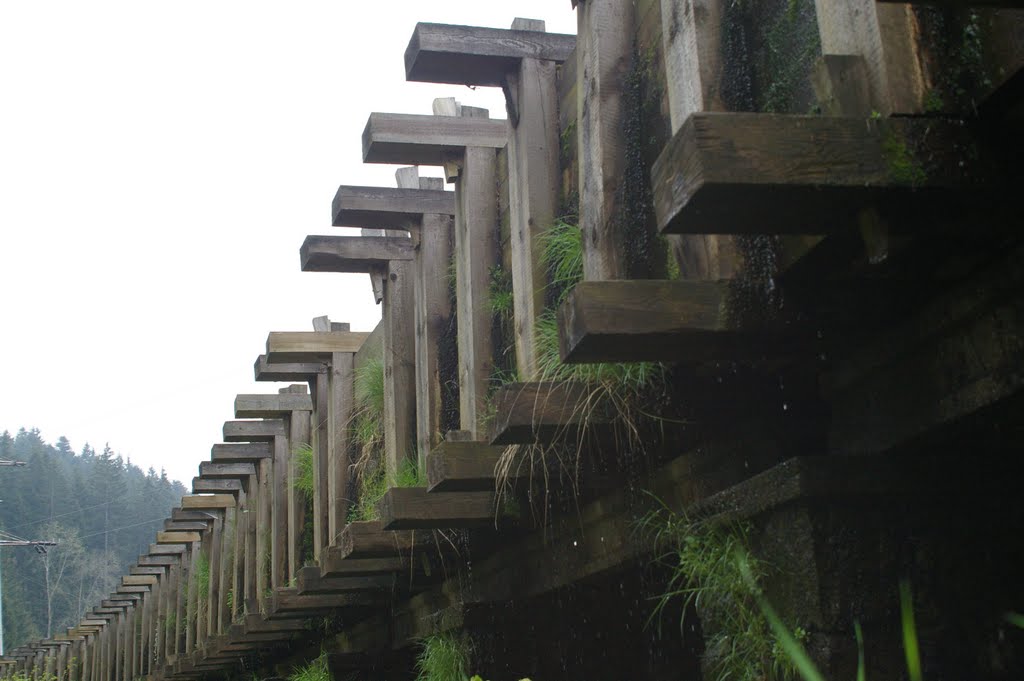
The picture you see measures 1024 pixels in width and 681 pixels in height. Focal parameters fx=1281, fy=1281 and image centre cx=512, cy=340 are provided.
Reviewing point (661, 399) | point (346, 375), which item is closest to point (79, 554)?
point (346, 375)

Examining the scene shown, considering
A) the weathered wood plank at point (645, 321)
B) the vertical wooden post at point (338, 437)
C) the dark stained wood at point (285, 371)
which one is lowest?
the weathered wood plank at point (645, 321)

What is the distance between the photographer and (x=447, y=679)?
656 centimetres

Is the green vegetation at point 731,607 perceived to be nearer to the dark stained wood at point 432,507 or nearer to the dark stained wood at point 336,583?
the dark stained wood at point 432,507

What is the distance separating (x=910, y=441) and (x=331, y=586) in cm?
480

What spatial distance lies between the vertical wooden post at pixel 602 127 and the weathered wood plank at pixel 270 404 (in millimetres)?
5943

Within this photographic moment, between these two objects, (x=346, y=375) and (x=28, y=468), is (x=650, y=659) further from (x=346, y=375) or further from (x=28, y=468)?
(x=28, y=468)

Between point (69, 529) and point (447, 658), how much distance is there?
7629 centimetres

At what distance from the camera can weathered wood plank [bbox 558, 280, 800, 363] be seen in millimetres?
2945

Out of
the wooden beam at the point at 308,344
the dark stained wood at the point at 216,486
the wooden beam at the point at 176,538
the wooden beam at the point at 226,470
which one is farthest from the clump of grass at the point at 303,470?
the wooden beam at the point at 176,538

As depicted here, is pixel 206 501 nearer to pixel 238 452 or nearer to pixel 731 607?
pixel 238 452

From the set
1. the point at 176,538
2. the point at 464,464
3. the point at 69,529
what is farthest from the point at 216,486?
the point at 69,529

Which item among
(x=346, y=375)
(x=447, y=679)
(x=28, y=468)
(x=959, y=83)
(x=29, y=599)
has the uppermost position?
(x=28, y=468)

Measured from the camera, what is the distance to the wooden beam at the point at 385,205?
6.01m

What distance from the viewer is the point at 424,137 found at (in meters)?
5.31
